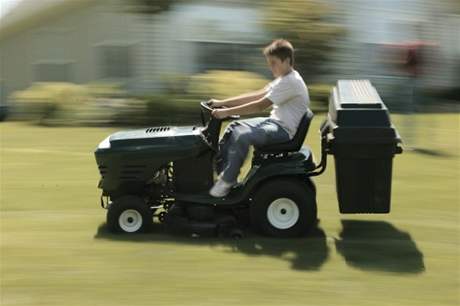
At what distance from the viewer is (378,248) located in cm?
610

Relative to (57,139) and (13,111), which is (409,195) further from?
(13,111)

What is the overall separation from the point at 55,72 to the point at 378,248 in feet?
42.3

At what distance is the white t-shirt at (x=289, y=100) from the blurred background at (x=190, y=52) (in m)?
7.48

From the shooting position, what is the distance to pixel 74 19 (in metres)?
17.4

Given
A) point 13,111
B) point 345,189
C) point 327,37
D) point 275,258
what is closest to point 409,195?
point 345,189

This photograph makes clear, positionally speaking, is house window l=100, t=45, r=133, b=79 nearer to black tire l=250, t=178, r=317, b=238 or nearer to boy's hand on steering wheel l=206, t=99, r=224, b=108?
boy's hand on steering wheel l=206, t=99, r=224, b=108

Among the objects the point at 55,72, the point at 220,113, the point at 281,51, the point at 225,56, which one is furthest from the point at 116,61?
the point at 281,51

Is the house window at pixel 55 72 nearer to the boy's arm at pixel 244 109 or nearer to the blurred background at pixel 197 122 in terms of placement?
the blurred background at pixel 197 122

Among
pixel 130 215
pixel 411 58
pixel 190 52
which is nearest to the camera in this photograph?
pixel 130 215

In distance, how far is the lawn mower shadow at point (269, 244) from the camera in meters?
5.78

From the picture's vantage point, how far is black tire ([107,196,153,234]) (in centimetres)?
634

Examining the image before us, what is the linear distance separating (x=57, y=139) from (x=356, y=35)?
7.27 metres

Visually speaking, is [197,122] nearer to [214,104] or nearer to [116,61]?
[116,61]

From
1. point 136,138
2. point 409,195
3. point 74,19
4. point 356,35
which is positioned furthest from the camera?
point 74,19
